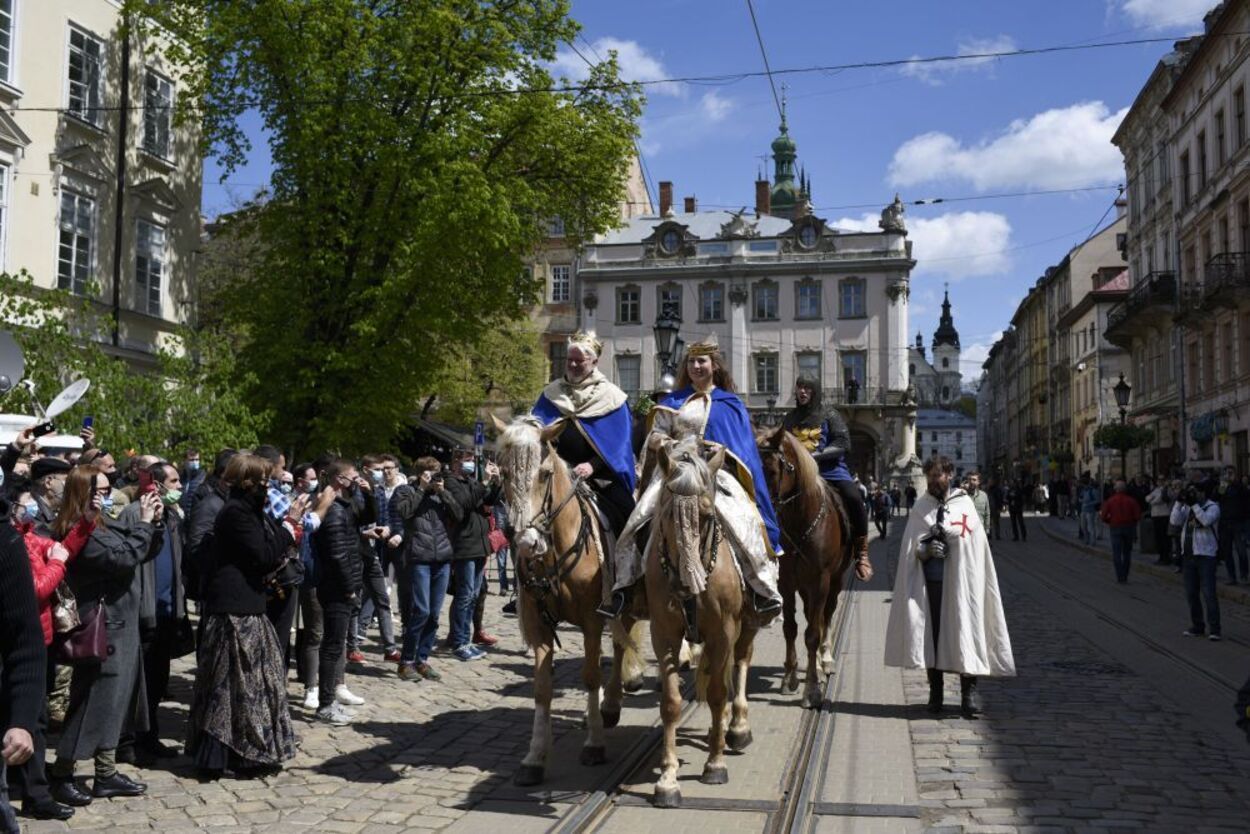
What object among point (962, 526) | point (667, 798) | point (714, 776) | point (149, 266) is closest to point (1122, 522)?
point (962, 526)

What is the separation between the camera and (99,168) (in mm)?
22312

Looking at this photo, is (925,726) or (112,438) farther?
(112,438)

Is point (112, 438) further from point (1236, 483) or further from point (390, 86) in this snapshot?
point (1236, 483)

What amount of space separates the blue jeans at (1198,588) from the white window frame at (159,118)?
20.7 metres

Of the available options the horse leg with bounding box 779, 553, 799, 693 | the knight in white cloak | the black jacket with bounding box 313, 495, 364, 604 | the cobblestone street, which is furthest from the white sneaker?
the knight in white cloak

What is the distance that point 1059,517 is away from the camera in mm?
50812

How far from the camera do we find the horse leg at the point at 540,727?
6.96m

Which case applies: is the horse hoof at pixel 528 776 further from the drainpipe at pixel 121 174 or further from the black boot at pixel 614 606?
the drainpipe at pixel 121 174

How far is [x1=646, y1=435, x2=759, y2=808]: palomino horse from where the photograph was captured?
6.54 meters

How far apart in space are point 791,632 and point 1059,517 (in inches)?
1762

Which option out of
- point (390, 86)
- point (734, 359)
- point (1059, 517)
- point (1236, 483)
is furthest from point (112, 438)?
point (734, 359)

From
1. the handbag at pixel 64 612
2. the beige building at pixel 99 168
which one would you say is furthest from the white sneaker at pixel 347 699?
the beige building at pixel 99 168

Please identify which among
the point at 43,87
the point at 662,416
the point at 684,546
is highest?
the point at 43,87

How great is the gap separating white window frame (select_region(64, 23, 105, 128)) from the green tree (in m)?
1.14
